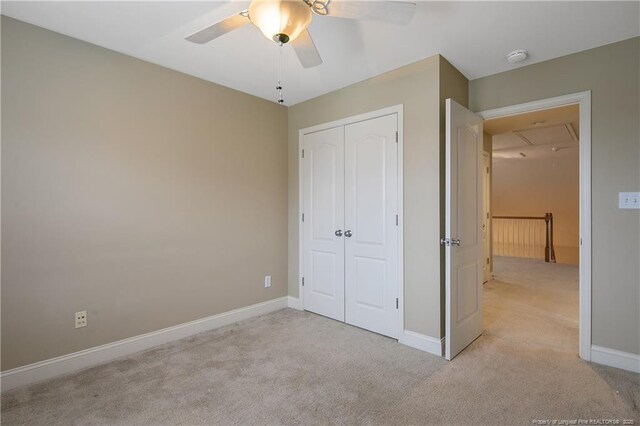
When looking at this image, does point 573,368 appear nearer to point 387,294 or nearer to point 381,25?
point 387,294

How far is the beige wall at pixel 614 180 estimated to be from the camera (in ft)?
7.62

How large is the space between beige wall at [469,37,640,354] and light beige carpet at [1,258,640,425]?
389mm

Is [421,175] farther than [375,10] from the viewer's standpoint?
Yes

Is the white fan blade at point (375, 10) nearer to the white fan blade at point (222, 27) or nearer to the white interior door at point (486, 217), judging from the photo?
the white fan blade at point (222, 27)

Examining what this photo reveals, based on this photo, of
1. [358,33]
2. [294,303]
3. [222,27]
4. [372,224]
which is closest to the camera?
[222,27]

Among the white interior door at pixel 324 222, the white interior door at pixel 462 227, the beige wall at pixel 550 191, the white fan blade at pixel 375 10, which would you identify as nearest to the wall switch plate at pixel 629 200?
the white interior door at pixel 462 227

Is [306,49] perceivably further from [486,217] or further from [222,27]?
[486,217]

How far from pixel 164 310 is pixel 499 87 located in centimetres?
365

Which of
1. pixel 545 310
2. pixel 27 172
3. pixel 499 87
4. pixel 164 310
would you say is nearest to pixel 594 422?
pixel 545 310

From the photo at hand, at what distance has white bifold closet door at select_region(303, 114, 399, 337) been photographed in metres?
2.97

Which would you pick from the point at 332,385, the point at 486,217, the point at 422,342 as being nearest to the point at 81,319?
the point at 332,385

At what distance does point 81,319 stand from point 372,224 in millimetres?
2505

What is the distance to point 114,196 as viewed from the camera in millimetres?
2553

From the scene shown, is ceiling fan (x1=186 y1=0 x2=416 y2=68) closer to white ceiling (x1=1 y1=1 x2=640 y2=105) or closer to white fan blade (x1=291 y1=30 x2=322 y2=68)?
white fan blade (x1=291 y1=30 x2=322 y2=68)
